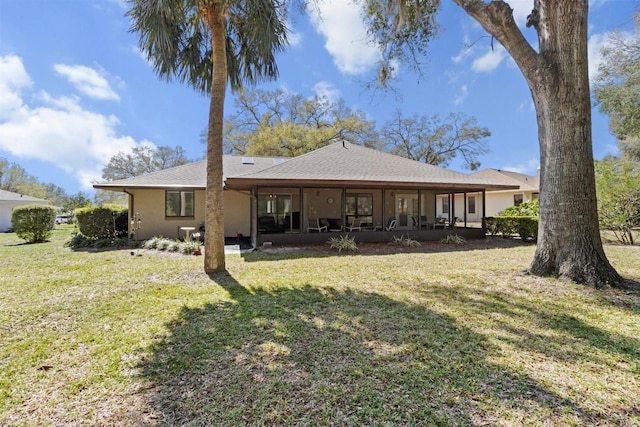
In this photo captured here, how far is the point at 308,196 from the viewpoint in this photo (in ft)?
48.1

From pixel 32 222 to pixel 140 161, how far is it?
78.3ft

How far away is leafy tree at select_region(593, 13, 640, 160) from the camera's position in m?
14.7

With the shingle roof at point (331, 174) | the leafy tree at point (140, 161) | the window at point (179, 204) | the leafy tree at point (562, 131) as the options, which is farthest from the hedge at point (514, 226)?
the leafy tree at point (140, 161)

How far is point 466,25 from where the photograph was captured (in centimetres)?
1144

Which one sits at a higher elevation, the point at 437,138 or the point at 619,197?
the point at 437,138

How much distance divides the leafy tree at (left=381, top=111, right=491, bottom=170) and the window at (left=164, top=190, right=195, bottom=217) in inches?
893

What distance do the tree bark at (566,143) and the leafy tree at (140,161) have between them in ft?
115

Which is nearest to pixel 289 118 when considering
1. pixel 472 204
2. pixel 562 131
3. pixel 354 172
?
pixel 472 204

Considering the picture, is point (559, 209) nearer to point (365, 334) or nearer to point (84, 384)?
point (365, 334)

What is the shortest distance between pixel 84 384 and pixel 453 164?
35.0 meters

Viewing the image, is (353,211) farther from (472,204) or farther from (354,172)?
(472,204)

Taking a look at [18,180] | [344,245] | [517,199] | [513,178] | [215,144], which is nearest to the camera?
[215,144]

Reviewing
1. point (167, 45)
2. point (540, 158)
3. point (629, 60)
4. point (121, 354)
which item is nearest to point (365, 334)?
point (121, 354)

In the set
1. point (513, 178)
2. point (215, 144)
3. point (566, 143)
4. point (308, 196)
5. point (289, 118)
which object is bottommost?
point (308, 196)
